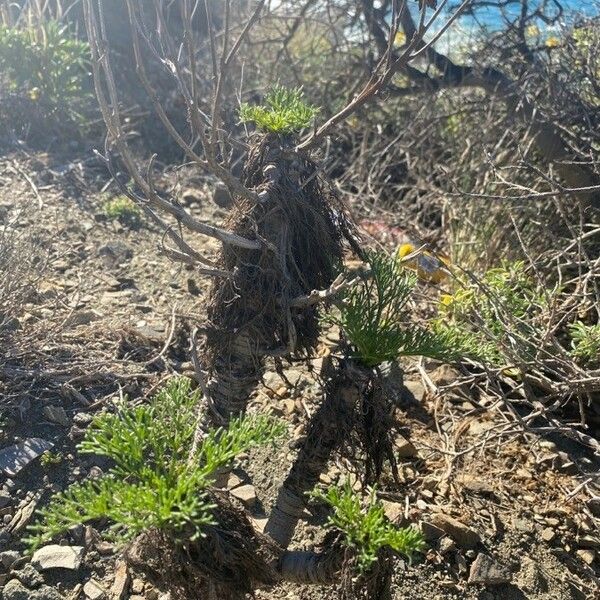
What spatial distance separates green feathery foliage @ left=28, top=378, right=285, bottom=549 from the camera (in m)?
1.29

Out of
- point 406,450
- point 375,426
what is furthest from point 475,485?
point 375,426

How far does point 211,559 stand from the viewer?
1.45 meters

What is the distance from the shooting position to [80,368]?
265 centimetres

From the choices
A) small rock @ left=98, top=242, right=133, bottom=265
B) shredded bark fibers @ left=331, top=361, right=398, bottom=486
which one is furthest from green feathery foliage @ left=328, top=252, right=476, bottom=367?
→ small rock @ left=98, top=242, right=133, bottom=265

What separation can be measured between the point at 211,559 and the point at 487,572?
1.10 meters

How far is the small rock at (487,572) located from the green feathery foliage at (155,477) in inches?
39.9

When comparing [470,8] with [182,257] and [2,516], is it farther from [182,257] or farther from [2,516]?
[2,516]

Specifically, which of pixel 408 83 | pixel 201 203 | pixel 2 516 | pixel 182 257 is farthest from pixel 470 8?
pixel 2 516

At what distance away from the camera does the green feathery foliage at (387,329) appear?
172 cm

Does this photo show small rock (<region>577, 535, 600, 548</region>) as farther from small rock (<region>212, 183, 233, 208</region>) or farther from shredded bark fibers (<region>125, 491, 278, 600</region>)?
small rock (<region>212, 183, 233, 208</region>)

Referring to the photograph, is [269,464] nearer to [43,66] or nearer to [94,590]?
[94,590]

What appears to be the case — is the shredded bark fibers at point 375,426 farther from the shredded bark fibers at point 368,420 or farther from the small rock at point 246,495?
the small rock at point 246,495

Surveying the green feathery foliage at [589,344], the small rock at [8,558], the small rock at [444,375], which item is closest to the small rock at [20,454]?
the small rock at [8,558]

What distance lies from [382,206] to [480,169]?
0.73 metres
